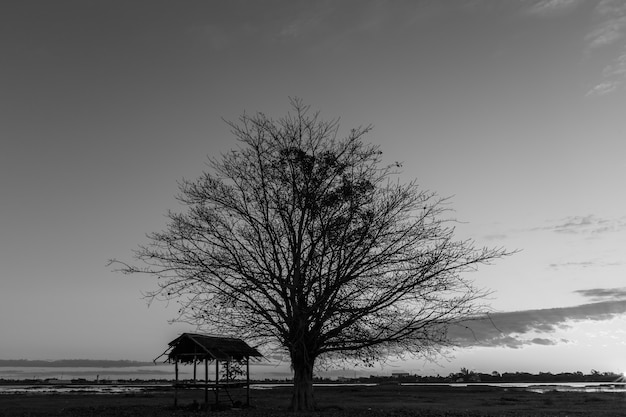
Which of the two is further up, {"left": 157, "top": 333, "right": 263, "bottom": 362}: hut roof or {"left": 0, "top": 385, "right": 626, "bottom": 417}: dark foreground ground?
{"left": 157, "top": 333, "right": 263, "bottom": 362}: hut roof

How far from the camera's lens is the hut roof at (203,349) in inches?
1657

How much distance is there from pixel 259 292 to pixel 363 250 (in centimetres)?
577

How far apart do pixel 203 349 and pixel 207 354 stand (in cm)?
52

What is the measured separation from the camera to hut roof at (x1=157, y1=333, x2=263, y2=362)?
4209 cm

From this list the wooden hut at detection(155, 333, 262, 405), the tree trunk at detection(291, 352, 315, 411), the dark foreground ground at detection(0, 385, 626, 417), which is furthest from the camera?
the wooden hut at detection(155, 333, 262, 405)

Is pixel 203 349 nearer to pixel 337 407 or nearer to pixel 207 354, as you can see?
pixel 207 354

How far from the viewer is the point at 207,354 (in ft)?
138

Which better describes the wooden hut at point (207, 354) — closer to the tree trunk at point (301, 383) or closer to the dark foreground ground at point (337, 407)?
the dark foreground ground at point (337, 407)

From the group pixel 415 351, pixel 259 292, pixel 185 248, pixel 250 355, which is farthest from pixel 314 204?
pixel 250 355

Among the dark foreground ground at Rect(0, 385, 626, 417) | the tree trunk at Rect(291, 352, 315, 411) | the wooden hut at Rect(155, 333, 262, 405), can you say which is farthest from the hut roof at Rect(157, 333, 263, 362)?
the tree trunk at Rect(291, 352, 315, 411)

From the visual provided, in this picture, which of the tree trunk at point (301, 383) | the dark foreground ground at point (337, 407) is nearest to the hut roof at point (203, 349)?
the dark foreground ground at point (337, 407)

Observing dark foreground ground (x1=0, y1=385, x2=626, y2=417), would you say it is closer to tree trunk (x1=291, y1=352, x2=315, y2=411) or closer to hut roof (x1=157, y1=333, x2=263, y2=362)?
tree trunk (x1=291, y1=352, x2=315, y2=411)

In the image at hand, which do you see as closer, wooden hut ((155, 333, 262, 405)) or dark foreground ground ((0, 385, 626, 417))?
dark foreground ground ((0, 385, 626, 417))

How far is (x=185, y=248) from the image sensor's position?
2819cm
